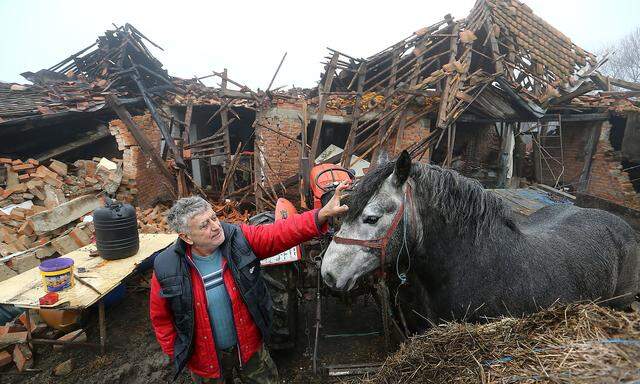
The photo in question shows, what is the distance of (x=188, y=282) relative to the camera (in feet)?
6.91

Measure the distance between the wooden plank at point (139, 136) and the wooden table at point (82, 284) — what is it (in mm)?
4195

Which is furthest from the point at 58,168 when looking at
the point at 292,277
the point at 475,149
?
the point at 475,149

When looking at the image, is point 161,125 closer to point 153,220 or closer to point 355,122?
point 153,220

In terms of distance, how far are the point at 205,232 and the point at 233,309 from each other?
640 millimetres

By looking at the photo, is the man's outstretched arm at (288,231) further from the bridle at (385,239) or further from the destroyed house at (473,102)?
the destroyed house at (473,102)

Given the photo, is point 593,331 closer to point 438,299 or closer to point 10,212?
point 438,299

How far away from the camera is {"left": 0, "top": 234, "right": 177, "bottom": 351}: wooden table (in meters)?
3.17

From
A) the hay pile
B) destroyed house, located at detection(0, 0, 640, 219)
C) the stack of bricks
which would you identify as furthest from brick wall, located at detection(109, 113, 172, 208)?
the hay pile

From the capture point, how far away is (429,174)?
2.15 metres

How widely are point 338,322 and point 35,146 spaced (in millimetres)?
9352

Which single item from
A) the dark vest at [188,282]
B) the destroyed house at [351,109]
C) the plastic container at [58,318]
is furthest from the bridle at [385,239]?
the destroyed house at [351,109]

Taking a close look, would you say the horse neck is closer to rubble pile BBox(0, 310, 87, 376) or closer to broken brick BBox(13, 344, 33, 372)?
rubble pile BBox(0, 310, 87, 376)

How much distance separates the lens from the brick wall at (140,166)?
8086mm

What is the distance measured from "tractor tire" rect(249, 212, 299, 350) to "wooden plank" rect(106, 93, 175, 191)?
5.93 metres
